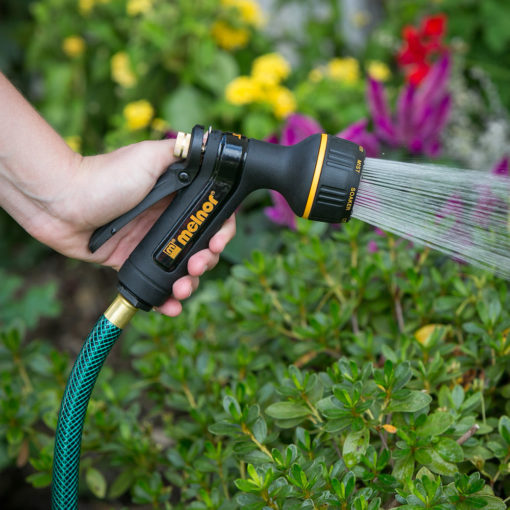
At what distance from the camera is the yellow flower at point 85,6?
2.99 m

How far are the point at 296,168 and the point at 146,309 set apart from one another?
404mm

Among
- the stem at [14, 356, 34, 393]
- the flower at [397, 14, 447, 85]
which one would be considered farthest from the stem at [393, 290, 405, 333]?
the flower at [397, 14, 447, 85]

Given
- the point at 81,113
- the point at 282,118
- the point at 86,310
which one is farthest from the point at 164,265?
the point at 81,113

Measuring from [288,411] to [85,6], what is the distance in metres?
2.65

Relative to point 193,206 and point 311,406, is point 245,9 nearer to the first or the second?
point 193,206

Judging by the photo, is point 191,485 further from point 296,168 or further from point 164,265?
point 296,168

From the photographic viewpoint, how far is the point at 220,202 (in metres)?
1.15

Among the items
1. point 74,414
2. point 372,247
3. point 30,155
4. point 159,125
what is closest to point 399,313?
point 372,247

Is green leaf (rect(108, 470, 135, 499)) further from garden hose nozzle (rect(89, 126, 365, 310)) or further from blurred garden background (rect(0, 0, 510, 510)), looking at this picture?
garden hose nozzle (rect(89, 126, 365, 310))

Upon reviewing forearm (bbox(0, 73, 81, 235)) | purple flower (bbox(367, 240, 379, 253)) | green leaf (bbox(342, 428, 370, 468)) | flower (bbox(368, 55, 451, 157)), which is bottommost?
flower (bbox(368, 55, 451, 157))

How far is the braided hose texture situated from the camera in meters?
1.07

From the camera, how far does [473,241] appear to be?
128cm

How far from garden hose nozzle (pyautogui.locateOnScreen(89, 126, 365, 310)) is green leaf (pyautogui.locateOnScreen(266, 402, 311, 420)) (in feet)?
1.01

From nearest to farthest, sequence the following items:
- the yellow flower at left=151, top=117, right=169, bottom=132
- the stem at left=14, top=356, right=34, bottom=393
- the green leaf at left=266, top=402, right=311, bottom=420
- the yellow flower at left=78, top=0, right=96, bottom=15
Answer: the green leaf at left=266, top=402, right=311, bottom=420, the stem at left=14, top=356, right=34, bottom=393, the yellow flower at left=151, top=117, right=169, bottom=132, the yellow flower at left=78, top=0, right=96, bottom=15
